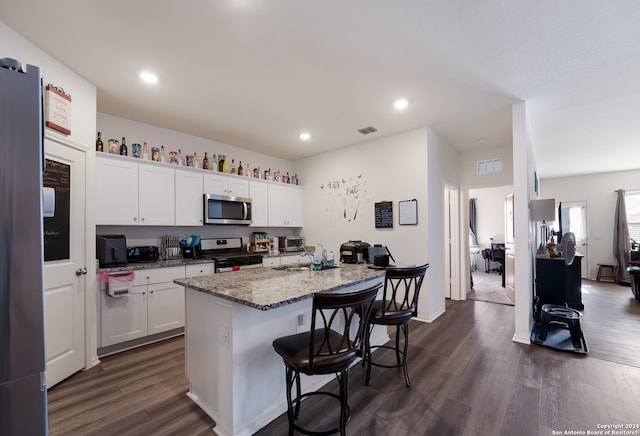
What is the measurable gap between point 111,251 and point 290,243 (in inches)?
110

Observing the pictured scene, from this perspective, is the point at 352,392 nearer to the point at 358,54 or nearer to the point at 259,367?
the point at 259,367

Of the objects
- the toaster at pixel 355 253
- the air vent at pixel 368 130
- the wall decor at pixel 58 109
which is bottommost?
the toaster at pixel 355 253

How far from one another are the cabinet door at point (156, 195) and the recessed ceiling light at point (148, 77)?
116cm

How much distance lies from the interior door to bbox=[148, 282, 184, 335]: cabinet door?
906 cm

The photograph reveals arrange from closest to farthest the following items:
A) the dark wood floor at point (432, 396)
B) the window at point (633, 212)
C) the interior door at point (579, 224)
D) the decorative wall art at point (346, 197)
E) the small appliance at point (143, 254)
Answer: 1. the dark wood floor at point (432, 396)
2. the small appliance at point (143, 254)
3. the decorative wall art at point (346, 197)
4. the window at point (633, 212)
5. the interior door at point (579, 224)

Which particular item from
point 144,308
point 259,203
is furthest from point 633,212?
point 144,308

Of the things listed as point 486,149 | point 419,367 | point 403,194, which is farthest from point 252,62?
point 486,149

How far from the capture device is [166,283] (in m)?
3.36

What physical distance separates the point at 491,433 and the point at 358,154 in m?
3.84

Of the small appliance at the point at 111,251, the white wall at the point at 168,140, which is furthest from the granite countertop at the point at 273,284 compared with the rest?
the white wall at the point at 168,140

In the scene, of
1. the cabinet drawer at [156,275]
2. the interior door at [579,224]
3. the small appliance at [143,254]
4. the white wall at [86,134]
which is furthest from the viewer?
the interior door at [579,224]

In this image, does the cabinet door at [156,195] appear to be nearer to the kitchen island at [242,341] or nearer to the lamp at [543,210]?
the kitchen island at [242,341]

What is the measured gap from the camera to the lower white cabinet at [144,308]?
2.95 metres

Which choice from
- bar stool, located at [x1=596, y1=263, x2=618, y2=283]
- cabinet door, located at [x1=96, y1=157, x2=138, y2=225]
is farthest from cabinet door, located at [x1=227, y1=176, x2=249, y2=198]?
bar stool, located at [x1=596, y1=263, x2=618, y2=283]
